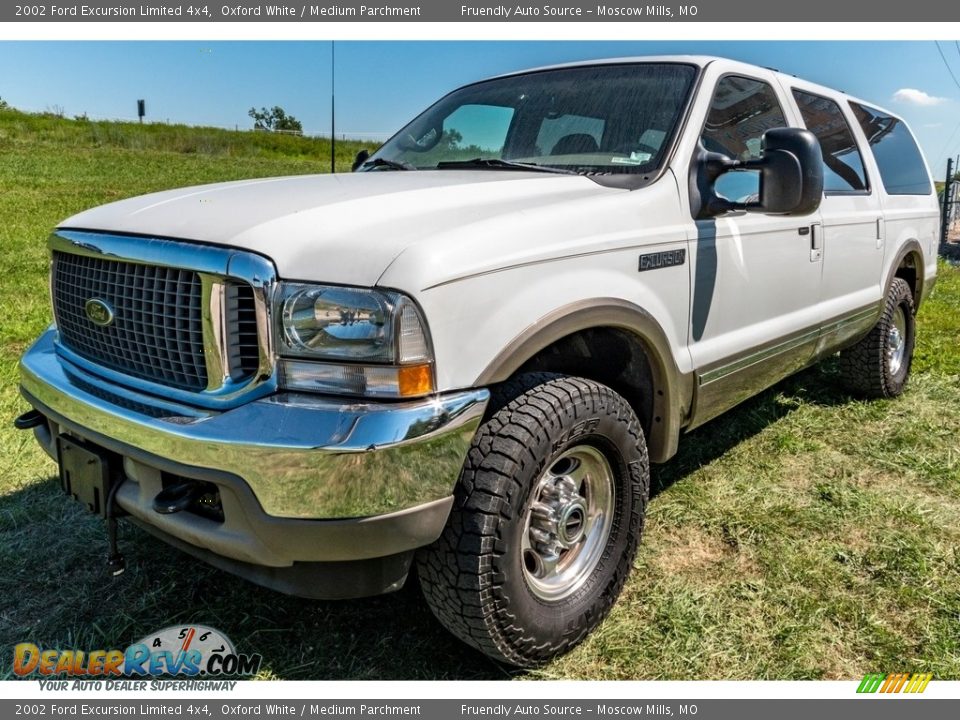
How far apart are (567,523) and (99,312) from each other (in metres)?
1.62

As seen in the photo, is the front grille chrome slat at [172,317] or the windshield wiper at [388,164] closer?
the front grille chrome slat at [172,317]

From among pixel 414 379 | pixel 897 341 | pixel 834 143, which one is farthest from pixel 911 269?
pixel 414 379

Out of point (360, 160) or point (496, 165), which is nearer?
point (496, 165)

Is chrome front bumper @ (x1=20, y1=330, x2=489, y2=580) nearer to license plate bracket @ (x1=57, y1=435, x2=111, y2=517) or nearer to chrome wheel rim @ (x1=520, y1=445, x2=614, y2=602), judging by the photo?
license plate bracket @ (x1=57, y1=435, x2=111, y2=517)

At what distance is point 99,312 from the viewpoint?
92.4 inches

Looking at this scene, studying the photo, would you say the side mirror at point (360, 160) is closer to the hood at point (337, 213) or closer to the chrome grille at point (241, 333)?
the hood at point (337, 213)

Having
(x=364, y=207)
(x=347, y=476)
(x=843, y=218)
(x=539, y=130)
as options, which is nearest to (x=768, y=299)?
(x=843, y=218)

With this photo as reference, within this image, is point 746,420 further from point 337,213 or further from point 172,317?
point 172,317

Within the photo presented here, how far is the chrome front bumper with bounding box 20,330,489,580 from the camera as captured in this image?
1.84 m

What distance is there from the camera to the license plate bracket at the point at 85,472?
2244mm

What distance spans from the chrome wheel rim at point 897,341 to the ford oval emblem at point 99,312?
458 cm

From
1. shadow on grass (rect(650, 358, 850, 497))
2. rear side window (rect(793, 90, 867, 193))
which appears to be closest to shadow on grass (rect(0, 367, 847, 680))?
shadow on grass (rect(650, 358, 850, 497))

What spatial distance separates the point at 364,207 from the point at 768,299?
2.00 meters

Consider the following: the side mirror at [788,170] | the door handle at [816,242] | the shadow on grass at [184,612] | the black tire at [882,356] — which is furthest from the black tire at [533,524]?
the black tire at [882,356]
